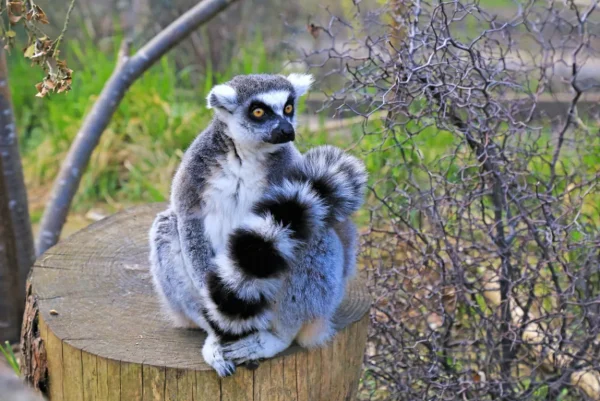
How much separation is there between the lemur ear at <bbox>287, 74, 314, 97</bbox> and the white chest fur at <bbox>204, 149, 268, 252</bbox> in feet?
1.32

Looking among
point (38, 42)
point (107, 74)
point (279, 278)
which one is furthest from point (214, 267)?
point (107, 74)

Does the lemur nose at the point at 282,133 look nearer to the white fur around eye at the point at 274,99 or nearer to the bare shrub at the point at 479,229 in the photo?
the white fur around eye at the point at 274,99

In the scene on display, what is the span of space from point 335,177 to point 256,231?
30 cm

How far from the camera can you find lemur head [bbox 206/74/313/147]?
8.27 ft

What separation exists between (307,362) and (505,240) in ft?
4.02

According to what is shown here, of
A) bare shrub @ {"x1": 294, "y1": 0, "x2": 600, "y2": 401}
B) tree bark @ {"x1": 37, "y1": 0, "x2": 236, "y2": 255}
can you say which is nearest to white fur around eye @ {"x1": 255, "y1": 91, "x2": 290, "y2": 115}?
bare shrub @ {"x1": 294, "y1": 0, "x2": 600, "y2": 401}

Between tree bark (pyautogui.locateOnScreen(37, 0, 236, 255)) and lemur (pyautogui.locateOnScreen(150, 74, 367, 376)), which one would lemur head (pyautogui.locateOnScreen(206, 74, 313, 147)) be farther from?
tree bark (pyautogui.locateOnScreen(37, 0, 236, 255))

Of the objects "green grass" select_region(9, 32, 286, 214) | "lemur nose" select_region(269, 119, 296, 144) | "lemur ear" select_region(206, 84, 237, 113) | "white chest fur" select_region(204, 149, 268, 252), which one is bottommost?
"green grass" select_region(9, 32, 286, 214)

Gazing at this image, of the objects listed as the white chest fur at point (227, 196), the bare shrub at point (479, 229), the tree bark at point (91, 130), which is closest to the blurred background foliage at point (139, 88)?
the tree bark at point (91, 130)

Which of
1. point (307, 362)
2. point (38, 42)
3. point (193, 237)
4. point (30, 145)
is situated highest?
point (38, 42)

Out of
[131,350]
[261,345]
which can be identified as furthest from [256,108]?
[131,350]

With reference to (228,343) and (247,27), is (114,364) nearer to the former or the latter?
(228,343)

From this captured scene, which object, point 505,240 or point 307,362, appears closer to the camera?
point 307,362

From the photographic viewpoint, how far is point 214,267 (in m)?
2.23
